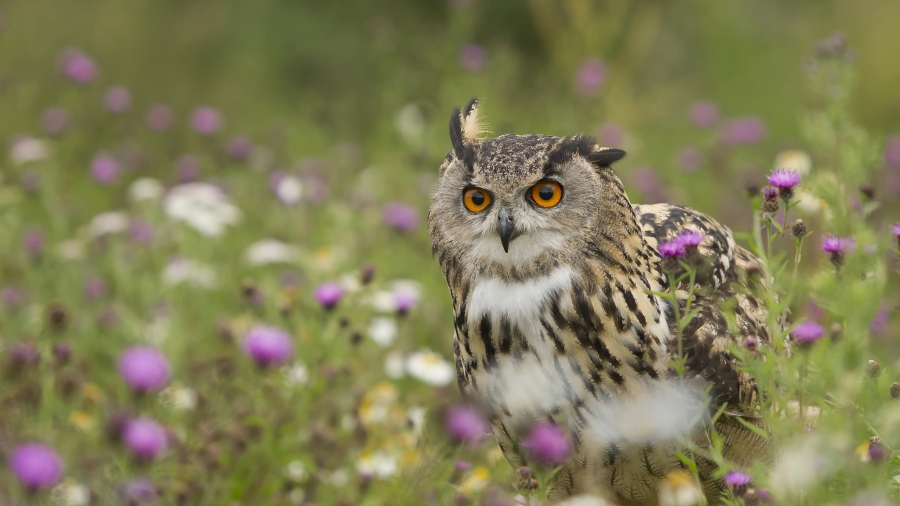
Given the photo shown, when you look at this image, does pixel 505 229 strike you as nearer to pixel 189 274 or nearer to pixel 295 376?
pixel 295 376

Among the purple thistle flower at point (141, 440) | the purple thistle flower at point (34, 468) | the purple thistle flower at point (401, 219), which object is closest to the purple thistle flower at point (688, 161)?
the purple thistle flower at point (401, 219)

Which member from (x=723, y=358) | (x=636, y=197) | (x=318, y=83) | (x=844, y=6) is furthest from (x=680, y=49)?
(x=723, y=358)

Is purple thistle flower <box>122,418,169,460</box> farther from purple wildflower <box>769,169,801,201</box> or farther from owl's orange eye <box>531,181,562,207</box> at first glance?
purple wildflower <box>769,169,801,201</box>

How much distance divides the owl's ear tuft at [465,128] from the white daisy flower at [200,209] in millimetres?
1688

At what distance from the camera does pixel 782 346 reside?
73.0 inches

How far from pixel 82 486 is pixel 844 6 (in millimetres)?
9701

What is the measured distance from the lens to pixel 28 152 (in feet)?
15.8

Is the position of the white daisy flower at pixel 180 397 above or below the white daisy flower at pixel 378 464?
above

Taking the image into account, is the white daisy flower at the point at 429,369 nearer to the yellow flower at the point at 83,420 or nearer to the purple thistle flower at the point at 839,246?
the yellow flower at the point at 83,420

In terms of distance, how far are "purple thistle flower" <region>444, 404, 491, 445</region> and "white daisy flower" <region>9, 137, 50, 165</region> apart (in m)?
3.31

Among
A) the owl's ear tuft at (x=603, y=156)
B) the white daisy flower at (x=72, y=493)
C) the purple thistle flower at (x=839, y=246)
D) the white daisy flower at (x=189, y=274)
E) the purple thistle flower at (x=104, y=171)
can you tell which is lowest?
the white daisy flower at (x=72, y=493)

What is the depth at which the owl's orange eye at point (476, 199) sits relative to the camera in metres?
2.44

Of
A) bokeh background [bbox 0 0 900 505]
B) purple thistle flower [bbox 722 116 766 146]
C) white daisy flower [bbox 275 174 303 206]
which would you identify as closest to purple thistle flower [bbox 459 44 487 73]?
bokeh background [bbox 0 0 900 505]

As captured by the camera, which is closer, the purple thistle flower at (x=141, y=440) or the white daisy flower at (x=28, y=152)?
the purple thistle flower at (x=141, y=440)
